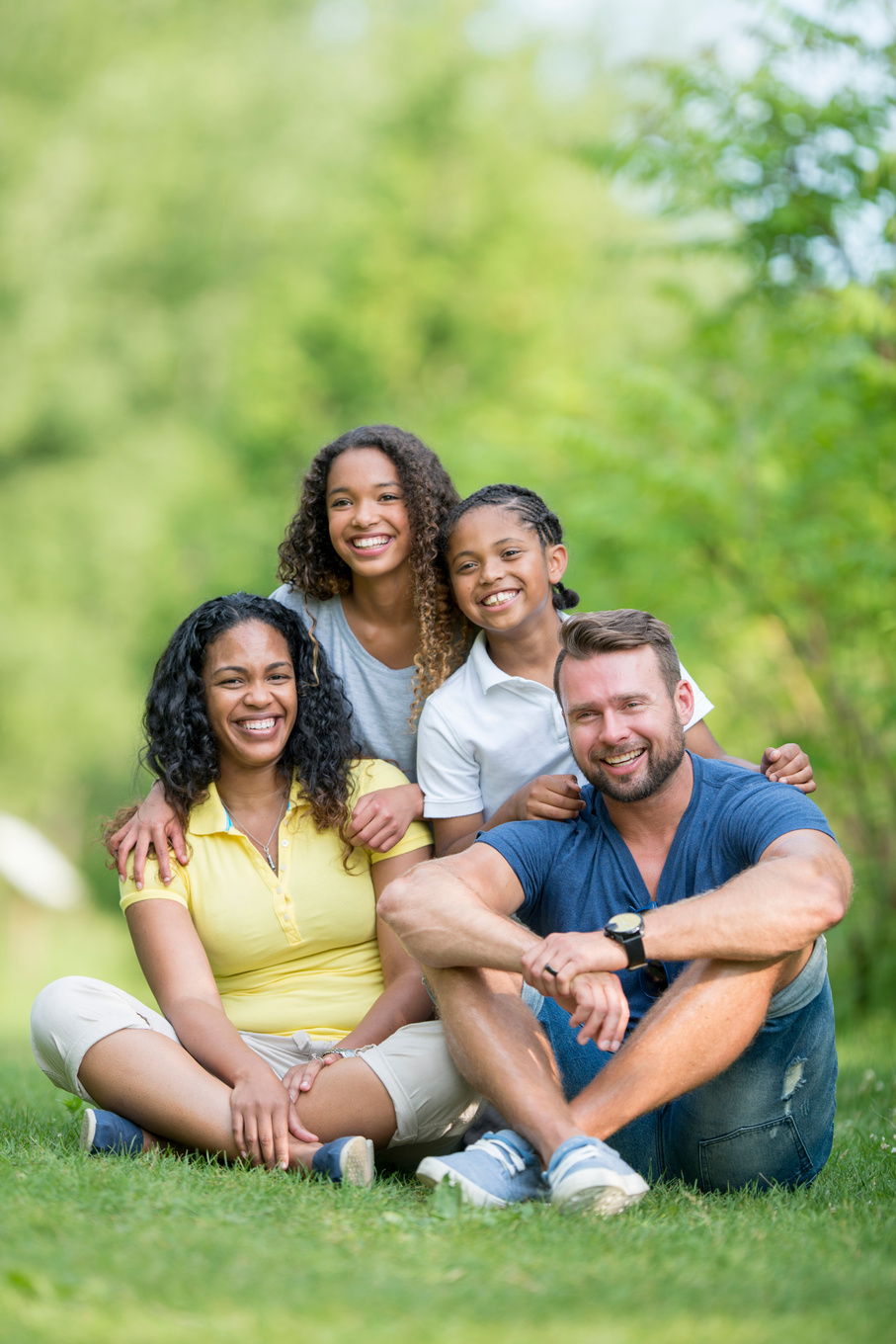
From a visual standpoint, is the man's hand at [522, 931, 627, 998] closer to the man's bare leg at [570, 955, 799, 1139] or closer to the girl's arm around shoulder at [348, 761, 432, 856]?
the man's bare leg at [570, 955, 799, 1139]

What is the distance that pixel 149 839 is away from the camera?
388cm

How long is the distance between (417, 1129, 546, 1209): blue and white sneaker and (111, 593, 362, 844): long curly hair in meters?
1.19

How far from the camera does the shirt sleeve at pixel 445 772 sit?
13.3 ft

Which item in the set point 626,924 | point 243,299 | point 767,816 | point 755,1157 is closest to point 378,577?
point 767,816

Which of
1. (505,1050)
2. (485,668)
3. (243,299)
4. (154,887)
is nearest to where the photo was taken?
(505,1050)

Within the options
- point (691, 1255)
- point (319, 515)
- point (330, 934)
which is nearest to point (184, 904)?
point (330, 934)

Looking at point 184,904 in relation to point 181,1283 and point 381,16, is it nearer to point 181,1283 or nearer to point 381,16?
point 181,1283

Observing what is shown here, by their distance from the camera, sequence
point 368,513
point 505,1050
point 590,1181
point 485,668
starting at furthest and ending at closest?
1. point 368,513
2. point 485,668
3. point 505,1050
4. point 590,1181

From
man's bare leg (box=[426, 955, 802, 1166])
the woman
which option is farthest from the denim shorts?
the woman

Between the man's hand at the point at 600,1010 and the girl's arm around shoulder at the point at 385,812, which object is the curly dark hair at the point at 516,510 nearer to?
the girl's arm around shoulder at the point at 385,812

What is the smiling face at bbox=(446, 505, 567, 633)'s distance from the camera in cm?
412

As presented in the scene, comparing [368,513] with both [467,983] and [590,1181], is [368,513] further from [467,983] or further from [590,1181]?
[590,1181]

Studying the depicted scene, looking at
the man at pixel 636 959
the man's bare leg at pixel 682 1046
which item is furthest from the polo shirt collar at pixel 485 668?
the man's bare leg at pixel 682 1046

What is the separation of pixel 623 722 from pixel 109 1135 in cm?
170
